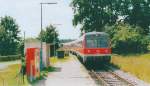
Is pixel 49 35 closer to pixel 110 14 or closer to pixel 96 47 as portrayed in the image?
pixel 110 14

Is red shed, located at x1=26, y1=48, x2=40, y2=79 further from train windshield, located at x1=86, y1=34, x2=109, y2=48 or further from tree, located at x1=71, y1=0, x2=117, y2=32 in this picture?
tree, located at x1=71, y1=0, x2=117, y2=32

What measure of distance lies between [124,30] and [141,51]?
461 centimetres

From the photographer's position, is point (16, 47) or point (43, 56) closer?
point (43, 56)

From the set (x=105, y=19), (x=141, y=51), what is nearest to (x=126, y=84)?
(x=141, y=51)

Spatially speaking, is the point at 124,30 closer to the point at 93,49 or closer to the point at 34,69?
the point at 93,49

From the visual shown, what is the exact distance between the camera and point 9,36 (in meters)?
106

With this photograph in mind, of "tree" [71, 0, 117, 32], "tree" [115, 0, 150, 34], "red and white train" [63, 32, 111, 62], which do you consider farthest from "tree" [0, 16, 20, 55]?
"red and white train" [63, 32, 111, 62]

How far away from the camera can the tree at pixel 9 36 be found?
95.6 m

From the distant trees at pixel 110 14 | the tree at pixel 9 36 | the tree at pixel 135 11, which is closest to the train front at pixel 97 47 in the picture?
the distant trees at pixel 110 14

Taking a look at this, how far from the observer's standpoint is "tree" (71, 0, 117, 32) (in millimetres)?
81375

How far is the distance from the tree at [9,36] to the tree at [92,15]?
18.8m

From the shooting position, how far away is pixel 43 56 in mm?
39625

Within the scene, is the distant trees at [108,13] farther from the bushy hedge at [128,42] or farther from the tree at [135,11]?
the bushy hedge at [128,42]

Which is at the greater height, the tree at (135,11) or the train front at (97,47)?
the tree at (135,11)
